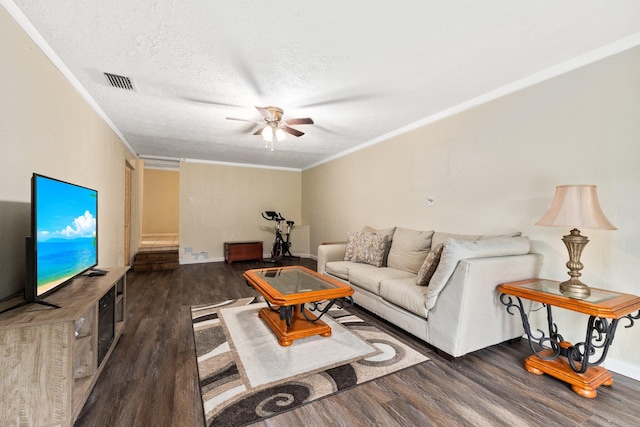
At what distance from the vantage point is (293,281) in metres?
2.76

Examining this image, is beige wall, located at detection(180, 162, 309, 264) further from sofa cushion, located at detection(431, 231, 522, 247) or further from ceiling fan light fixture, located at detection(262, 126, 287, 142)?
sofa cushion, located at detection(431, 231, 522, 247)

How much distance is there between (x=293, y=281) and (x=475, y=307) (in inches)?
64.0

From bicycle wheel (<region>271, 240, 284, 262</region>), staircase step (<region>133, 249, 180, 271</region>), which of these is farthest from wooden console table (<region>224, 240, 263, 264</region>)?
staircase step (<region>133, 249, 180, 271</region>)

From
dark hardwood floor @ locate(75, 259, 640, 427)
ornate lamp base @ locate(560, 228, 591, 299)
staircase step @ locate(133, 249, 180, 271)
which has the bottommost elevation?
dark hardwood floor @ locate(75, 259, 640, 427)

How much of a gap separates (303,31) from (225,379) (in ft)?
7.92

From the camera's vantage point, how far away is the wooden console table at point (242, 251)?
5.89 m

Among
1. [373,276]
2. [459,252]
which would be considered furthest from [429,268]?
[373,276]

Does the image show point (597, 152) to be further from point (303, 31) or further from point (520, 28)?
point (303, 31)

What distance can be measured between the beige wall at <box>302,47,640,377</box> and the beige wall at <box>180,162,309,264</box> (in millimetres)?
3614

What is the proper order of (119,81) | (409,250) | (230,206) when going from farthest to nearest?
(230,206)
(409,250)
(119,81)

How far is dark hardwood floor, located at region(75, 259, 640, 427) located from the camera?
1504 millimetres

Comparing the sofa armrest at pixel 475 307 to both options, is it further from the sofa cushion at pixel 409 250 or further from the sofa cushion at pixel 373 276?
the sofa cushion at pixel 409 250

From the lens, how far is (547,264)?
92.9 inches

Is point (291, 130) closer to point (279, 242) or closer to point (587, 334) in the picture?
point (587, 334)
